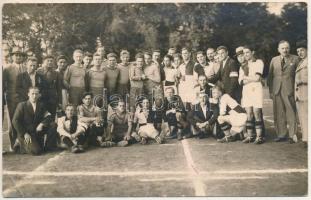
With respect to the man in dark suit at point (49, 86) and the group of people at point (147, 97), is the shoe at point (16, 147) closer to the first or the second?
the group of people at point (147, 97)

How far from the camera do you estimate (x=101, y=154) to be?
5484mm

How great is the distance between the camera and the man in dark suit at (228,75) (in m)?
5.58

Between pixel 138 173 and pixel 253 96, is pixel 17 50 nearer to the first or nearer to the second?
pixel 138 173

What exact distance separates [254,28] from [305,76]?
0.88 meters

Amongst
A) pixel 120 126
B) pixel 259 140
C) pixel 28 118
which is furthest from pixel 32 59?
pixel 259 140

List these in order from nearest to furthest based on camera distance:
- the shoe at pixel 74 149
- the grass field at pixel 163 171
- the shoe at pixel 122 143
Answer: the grass field at pixel 163 171 < the shoe at pixel 74 149 < the shoe at pixel 122 143

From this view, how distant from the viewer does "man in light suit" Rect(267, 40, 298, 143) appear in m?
5.59

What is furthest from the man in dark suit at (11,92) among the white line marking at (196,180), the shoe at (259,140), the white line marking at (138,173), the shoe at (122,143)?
the shoe at (259,140)

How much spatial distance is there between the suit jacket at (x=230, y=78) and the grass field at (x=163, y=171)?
67 centimetres

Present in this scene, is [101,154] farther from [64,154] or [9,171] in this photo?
[9,171]

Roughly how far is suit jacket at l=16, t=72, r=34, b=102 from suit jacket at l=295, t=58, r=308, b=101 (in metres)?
3.36

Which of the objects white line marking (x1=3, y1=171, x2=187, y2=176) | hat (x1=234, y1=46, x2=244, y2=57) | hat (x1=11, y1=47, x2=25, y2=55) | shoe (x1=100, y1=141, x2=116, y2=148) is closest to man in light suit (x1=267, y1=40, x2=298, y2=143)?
hat (x1=234, y1=46, x2=244, y2=57)

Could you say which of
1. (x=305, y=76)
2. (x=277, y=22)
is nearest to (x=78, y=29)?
(x=277, y=22)

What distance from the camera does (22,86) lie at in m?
5.53
